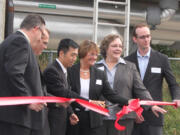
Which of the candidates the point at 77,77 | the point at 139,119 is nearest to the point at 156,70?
the point at 139,119

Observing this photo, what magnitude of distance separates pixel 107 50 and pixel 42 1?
11.9 ft

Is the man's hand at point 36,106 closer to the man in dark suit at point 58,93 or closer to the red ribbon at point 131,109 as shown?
the man in dark suit at point 58,93

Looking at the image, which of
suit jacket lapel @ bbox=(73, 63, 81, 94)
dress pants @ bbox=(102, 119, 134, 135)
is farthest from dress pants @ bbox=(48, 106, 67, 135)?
dress pants @ bbox=(102, 119, 134, 135)

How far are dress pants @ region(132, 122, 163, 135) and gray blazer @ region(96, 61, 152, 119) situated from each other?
285 mm

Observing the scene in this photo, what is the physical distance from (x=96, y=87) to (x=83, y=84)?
146 millimetres

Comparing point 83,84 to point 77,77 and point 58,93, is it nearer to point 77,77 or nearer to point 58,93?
point 77,77

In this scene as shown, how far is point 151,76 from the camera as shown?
153 inches

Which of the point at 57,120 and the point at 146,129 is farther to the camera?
the point at 146,129

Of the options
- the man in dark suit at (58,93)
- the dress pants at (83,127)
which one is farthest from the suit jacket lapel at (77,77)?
the dress pants at (83,127)

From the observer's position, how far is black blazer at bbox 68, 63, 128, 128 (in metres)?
3.54

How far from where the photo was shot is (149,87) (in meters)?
3.89

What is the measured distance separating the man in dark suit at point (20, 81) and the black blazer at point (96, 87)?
0.80 meters

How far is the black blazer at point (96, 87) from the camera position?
3.54 metres

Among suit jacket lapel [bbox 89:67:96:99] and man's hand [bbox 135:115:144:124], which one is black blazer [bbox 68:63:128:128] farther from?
man's hand [bbox 135:115:144:124]
